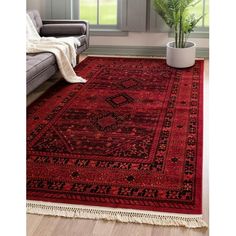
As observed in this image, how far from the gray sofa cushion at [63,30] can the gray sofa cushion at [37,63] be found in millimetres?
1087

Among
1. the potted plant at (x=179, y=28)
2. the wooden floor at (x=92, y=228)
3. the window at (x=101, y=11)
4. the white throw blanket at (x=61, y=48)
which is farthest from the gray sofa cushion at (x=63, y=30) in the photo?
the wooden floor at (x=92, y=228)

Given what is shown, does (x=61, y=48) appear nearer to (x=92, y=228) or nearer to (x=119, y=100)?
(x=119, y=100)

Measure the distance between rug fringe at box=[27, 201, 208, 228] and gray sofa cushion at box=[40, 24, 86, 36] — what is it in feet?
11.9

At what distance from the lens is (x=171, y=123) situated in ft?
12.8

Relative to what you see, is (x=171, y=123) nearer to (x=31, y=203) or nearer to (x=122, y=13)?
(x=31, y=203)

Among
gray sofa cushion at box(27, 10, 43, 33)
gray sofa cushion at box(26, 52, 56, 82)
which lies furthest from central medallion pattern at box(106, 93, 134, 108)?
gray sofa cushion at box(27, 10, 43, 33)

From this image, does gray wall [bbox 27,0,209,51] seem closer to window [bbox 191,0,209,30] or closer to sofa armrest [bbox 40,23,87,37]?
window [bbox 191,0,209,30]

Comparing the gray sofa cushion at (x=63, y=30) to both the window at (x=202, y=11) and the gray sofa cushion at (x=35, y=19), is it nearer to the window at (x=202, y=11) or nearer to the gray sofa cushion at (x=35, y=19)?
the gray sofa cushion at (x=35, y=19)

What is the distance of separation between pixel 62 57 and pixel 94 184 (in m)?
2.52

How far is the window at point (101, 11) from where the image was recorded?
264 inches

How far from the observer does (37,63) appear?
14.4 feet

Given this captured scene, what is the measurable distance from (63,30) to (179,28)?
141 centimetres

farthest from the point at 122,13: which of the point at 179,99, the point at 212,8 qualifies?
the point at 212,8

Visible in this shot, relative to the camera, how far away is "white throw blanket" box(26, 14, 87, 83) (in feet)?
16.2
